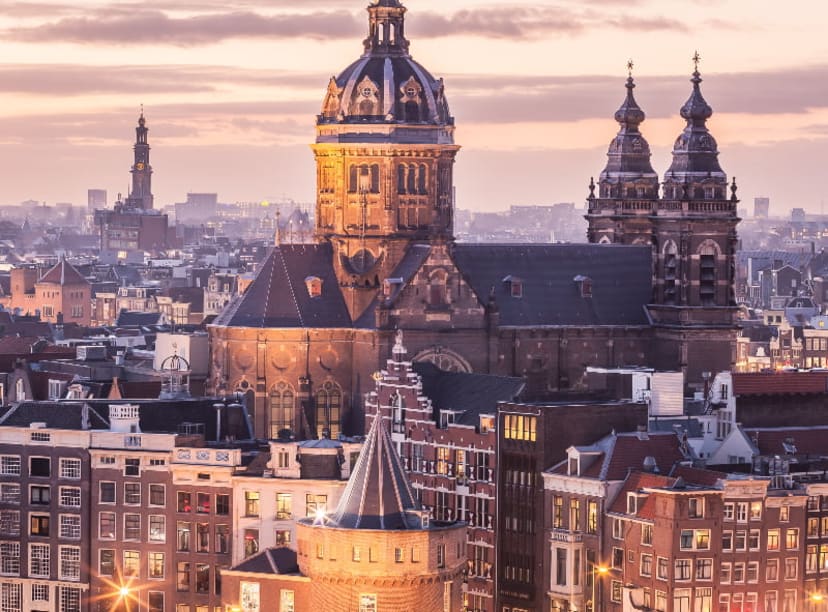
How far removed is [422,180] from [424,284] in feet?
24.6

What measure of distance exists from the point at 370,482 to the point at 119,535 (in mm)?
22292

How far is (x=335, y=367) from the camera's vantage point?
605 ft

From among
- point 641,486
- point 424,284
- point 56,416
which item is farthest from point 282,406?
point 641,486

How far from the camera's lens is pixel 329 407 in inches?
7259

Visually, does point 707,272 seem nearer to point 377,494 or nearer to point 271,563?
point 271,563

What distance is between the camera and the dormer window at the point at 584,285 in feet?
627

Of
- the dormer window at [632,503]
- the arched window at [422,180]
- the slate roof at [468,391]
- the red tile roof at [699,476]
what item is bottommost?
the dormer window at [632,503]

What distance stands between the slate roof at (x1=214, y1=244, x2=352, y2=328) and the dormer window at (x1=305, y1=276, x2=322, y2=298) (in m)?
0.19

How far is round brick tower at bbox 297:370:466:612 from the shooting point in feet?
455

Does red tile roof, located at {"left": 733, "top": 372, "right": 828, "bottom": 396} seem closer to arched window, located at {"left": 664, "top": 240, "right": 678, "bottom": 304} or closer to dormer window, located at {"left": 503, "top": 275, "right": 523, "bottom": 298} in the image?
arched window, located at {"left": 664, "top": 240, "right": 678, "bottom": 304}

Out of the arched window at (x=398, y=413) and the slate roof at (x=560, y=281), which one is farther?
the slate roof at (x=560, y=281)

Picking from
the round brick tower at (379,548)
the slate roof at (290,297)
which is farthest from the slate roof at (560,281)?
the round brick tower at (379,548)

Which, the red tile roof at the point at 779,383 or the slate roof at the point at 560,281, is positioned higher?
the slate roof at the point at 560,281

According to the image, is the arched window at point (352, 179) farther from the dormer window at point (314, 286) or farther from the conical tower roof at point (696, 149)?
the conical tower roof at point (696, 149)
